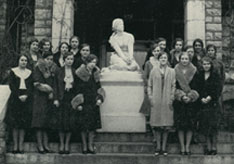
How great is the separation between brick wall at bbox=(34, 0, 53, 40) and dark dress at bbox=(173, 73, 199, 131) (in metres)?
5.07

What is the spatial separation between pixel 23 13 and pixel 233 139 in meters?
7.74

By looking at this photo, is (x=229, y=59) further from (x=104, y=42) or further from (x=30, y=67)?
(x=30, y=67)

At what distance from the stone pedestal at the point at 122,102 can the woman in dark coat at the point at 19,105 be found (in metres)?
1.70

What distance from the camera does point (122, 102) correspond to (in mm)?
8930

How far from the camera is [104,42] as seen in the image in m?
14.5

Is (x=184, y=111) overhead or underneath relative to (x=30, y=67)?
underneath

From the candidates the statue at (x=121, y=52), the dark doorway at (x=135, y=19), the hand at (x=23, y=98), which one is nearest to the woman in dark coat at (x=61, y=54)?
the hand at (x=23, y=98)

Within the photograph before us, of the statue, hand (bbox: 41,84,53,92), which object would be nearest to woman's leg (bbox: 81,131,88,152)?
hand (bbox: 41,84,53,92)

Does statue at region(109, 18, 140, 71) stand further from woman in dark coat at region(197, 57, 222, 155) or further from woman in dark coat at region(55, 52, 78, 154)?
woman in dark coat at region(197, 57, 222, 155)

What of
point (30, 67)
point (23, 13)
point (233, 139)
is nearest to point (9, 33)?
point (23, 13)

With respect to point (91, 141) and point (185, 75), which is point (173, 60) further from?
point (91, 141)

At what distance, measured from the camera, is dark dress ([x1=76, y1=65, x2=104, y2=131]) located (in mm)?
7562

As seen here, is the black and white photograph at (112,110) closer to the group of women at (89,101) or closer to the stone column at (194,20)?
the group of women at (89,101)

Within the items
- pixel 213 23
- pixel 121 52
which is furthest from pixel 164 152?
pixel 213 23
